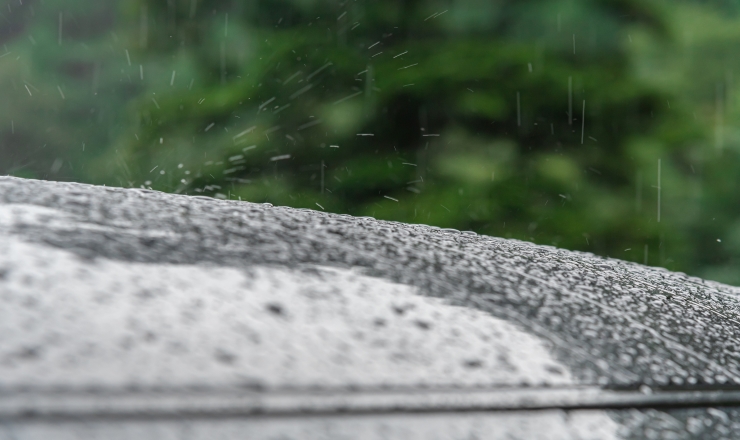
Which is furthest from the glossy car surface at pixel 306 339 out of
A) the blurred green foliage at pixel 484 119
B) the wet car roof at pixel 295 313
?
the blurred green foliage at pixel 484 119

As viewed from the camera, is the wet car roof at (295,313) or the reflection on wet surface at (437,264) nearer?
the wet car roof at (295,313)

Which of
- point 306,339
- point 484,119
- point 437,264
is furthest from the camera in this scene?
point 484,119

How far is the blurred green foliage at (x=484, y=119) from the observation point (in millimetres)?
5023

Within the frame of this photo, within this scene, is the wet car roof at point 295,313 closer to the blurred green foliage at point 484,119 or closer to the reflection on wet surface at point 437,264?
the reflection on wet surface at point 437,264

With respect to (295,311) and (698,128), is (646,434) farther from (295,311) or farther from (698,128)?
(698,128)

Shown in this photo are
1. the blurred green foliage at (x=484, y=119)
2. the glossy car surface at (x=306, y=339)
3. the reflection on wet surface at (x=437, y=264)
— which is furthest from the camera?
the blurred green foliage at (x=484, y=119)

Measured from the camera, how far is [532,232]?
4.86 metres

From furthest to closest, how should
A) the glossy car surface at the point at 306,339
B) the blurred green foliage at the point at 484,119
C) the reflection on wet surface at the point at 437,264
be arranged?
the blurred green foliage at the point at 484,119 → the reflection on wet surface at the point at 437,264 → the glossy car surface at the point at 306,339

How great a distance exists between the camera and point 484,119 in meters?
5.21

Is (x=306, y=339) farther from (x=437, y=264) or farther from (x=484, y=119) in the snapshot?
(x=484, y=119)

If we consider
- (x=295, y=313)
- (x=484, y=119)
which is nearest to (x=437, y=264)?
(x=295, y=313)

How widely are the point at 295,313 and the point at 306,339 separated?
0.10ft

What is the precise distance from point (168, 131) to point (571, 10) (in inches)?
125

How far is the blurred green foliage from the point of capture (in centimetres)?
502
